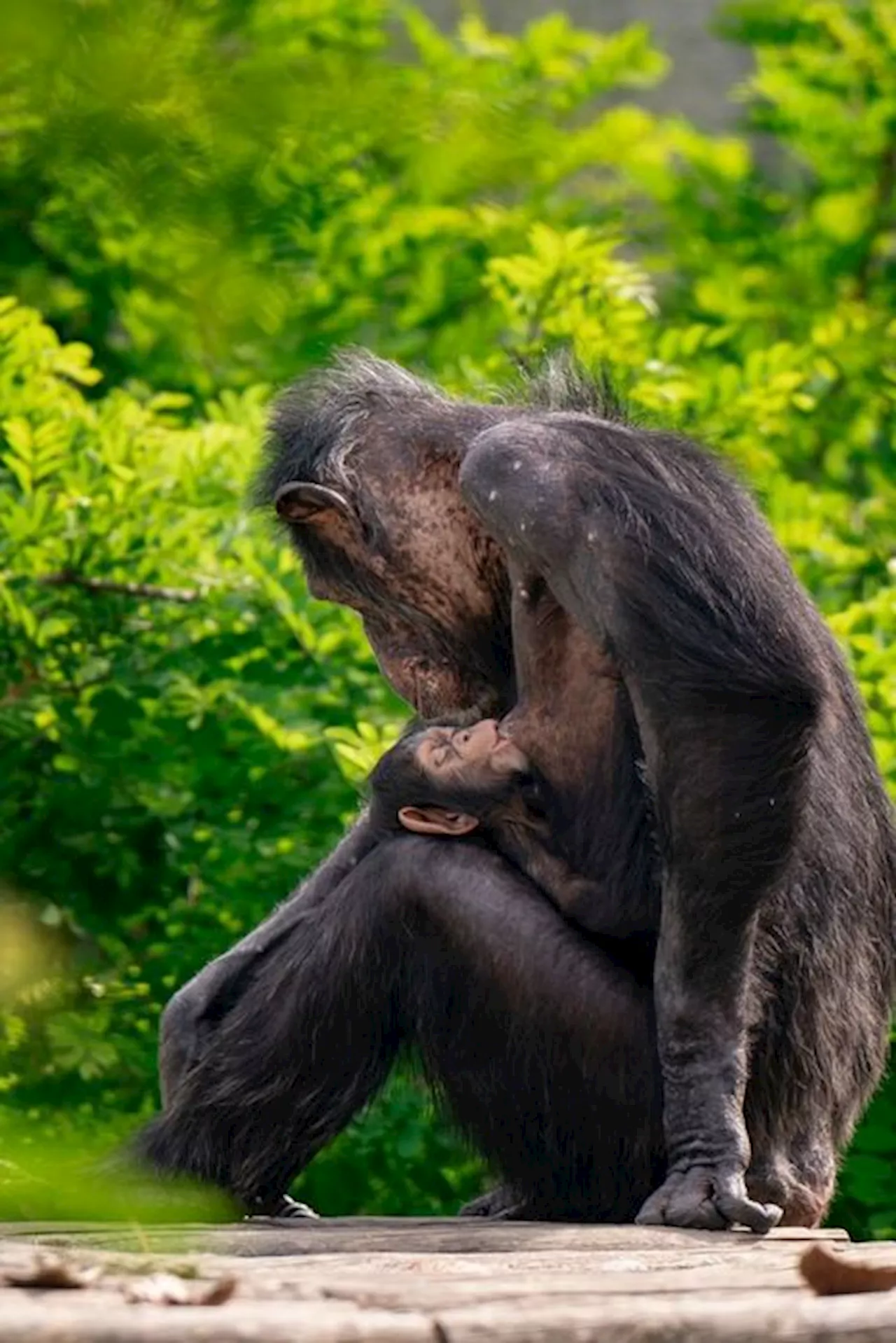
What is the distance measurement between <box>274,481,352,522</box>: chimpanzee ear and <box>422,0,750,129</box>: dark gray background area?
8884 mm

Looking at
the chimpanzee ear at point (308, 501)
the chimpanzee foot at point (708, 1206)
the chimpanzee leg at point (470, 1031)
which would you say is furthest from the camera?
the chimpanzee ear at point (308, 501)

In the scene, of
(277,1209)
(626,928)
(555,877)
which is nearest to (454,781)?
(555,877)

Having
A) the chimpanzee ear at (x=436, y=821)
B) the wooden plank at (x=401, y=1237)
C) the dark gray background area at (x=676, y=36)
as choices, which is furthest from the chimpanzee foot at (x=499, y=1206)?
the dark gray background area at (x=676, y=36)

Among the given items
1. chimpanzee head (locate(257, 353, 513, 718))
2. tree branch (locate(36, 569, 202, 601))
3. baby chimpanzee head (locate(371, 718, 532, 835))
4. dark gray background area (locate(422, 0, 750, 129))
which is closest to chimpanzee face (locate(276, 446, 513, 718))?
→ chimpanzee head (locate(257, 353, 513, 718))

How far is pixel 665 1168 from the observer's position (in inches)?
155

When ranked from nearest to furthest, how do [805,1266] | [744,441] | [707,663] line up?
[805,1266] < [707,663] < [744,441]

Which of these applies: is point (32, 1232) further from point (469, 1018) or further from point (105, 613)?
point (105, 613)

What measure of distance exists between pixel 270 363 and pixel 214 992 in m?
3.21

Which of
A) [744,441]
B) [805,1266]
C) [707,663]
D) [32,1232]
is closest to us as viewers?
[805,1266]

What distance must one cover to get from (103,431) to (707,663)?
2.60 metres

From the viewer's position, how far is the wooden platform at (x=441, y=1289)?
2227 mm

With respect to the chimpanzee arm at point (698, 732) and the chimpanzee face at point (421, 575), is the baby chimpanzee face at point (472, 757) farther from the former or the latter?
the chimpanzee arm at point (698, 732)

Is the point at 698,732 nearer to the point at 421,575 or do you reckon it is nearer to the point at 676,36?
the point at 421,575

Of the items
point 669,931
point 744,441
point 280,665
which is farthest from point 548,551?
point 744,441
